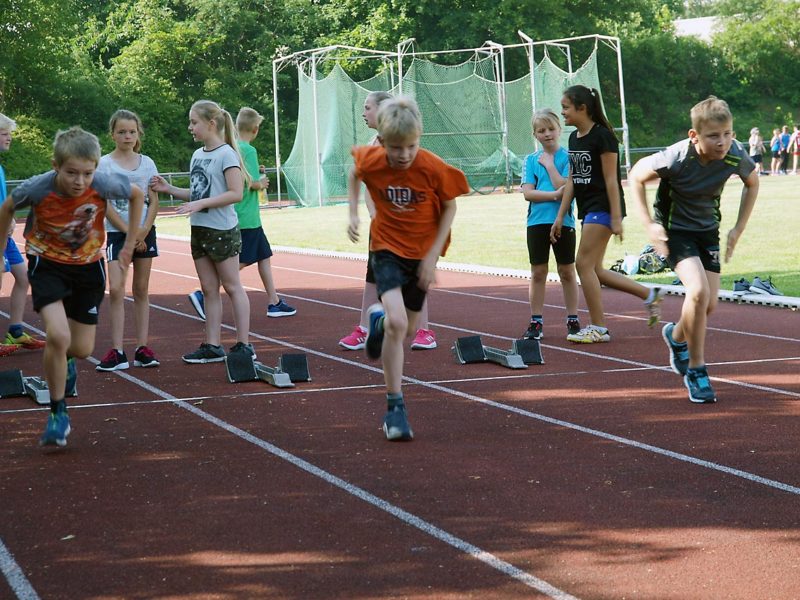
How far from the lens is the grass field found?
15.0 m

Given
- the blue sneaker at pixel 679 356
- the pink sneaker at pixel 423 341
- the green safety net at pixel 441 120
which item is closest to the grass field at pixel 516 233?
the green safety net at pixel 441 120

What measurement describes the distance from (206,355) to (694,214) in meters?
3.81

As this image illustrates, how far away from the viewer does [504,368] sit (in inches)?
336

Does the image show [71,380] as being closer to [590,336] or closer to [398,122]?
[398,122]

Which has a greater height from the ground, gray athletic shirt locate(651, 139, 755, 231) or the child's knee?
gray athletic shirt locate(651, 139, 755, 231)

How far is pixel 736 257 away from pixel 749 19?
59000 millimetres

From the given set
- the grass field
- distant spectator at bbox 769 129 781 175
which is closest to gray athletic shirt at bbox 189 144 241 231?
the grass field

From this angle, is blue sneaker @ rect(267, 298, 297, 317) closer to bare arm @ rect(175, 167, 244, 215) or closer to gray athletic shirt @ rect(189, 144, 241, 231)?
gray athletic shirt @ rect(189, 144, 241, 231)

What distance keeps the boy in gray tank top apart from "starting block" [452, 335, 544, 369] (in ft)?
4.92

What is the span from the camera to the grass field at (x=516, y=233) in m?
15.0

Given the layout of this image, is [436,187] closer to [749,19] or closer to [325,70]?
[325,70]

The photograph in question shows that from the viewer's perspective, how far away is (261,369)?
8.30 metres

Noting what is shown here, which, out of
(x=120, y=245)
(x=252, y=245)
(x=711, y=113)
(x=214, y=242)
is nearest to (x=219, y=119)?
(x=214, y=242)

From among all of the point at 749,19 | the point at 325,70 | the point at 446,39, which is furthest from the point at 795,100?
the point at 325,70
